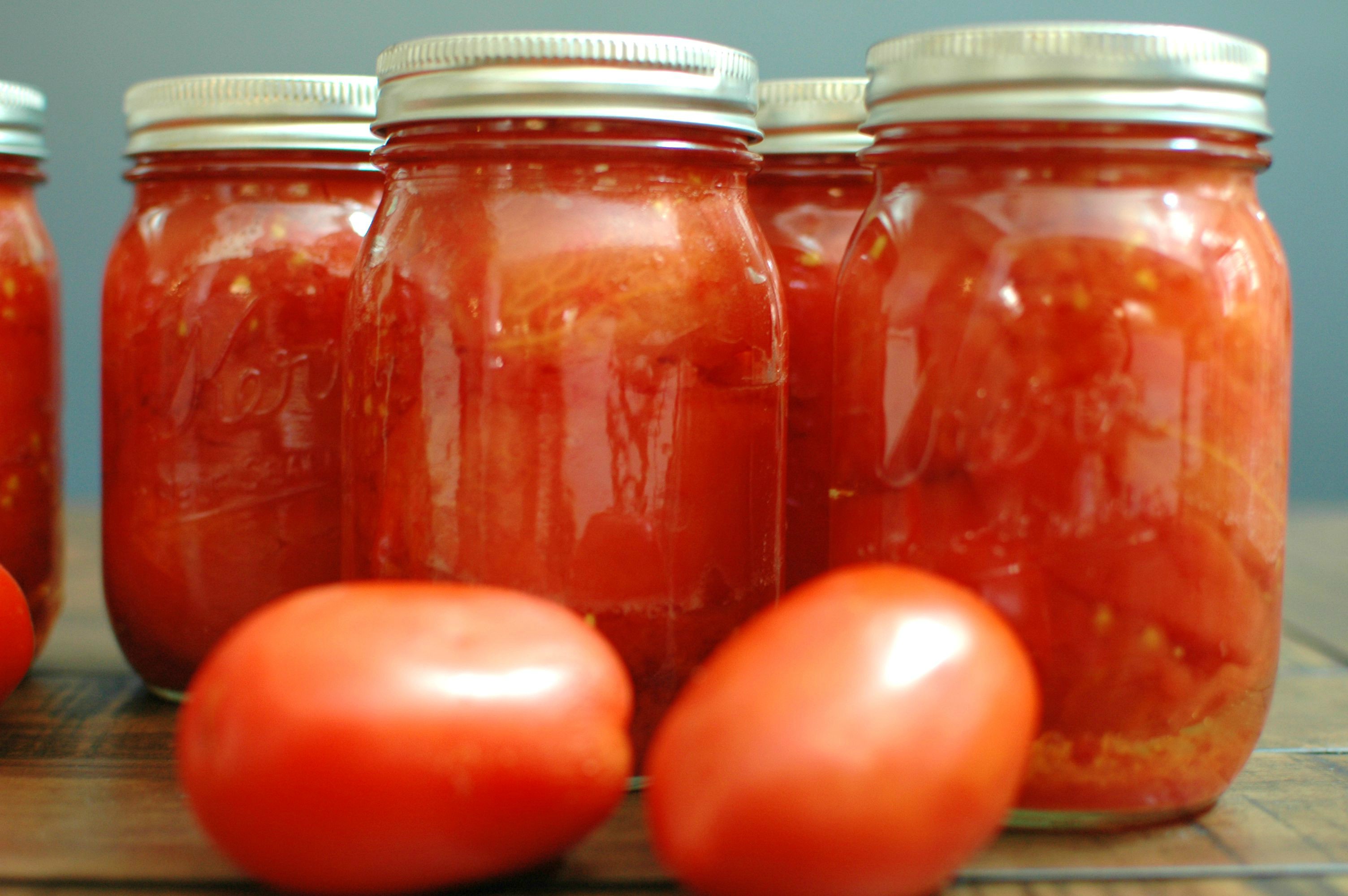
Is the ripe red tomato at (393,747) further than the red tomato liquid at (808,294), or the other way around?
the red tomato liquid at (808,294)

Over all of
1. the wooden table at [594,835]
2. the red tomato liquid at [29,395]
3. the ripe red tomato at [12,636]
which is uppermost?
the red tomato liquid at [29,395]

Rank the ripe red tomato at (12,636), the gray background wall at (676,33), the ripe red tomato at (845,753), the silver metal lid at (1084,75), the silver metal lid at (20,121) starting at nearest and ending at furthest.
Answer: the ripe red tomato at (845,753) < the silver metal lid at (1084,75) < the ripe red tomato at (12,636) < the silver metal lid at (20,121) < the gray background wall at (676,33)

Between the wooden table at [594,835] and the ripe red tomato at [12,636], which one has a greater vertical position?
the ripe red tomato at [12,636]

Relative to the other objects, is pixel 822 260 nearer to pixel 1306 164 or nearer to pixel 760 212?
pixel 760 212

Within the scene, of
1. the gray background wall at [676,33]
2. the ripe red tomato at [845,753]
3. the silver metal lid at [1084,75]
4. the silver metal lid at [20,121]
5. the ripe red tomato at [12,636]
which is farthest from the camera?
the gray background wall at [676,33]

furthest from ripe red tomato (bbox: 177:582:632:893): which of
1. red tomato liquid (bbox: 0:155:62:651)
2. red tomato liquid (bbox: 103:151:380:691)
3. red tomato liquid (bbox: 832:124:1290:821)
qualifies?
red tomato liquid (bbox: 0:155:62:651)

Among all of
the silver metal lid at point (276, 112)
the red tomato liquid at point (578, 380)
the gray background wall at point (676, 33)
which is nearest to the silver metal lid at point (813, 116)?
the red tomato liquid at point (578, 380)

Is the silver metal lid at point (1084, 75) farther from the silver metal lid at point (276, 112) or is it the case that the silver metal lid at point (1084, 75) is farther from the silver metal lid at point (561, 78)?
the silver metal lid at point (276, 112)

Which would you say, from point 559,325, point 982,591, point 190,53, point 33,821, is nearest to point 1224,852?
point 982,591
